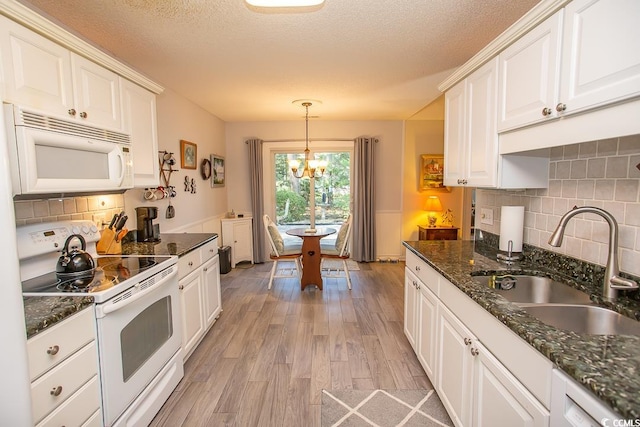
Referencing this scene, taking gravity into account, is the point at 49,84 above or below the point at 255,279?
above

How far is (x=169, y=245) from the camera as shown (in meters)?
2.51

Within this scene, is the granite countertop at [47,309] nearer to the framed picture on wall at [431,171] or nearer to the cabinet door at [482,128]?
the cabinet door at [482,128]

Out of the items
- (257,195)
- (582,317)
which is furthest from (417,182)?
(582,317)

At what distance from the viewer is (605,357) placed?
884 mm

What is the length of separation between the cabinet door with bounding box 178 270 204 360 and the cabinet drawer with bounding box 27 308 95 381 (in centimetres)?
87

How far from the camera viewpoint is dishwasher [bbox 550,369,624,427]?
74 cm

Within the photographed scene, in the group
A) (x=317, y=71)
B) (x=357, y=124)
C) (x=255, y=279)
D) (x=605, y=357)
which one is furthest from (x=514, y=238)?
(x=357, y=124)

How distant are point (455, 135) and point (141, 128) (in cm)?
245

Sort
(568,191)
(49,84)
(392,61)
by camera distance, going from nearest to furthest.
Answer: (49,84) → (568,191) → (392,61)

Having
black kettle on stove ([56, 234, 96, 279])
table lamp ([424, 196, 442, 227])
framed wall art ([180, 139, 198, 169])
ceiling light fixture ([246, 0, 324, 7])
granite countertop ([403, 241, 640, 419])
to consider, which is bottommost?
granite countertop ([403, 241, 640, 419])

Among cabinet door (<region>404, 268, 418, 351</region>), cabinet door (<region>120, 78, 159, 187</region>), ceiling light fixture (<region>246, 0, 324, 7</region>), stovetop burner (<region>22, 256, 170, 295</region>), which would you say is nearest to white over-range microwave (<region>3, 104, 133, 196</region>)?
cabinet door (<region>120, 78, 159, 187</region>)

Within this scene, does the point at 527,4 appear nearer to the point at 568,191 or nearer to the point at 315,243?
the point at 568,191

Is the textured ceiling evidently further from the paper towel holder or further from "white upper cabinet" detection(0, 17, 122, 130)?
the paper towel holder

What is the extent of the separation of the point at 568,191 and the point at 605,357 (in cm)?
114
